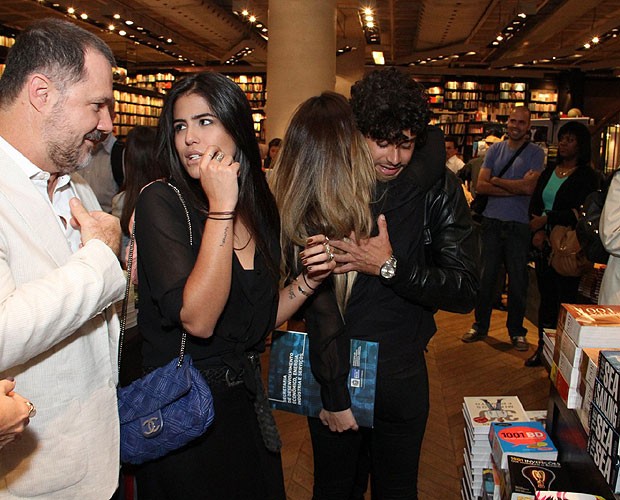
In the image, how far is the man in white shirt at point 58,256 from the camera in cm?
111

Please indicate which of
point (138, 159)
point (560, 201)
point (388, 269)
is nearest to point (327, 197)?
point (388, 269)

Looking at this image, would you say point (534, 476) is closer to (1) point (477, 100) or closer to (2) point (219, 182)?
(2) point (219, 182)

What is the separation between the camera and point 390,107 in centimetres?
163

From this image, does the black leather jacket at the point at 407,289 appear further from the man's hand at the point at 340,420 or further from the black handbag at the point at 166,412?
the black handbag at the point at 166,412

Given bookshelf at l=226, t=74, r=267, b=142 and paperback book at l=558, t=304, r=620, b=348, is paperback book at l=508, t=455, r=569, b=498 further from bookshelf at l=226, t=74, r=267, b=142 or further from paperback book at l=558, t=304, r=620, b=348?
bookshelf at l=226, t=74, r=267, b=142

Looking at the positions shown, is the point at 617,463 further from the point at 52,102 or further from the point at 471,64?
the point at 471,64

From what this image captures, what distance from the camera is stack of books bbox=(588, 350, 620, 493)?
118cm

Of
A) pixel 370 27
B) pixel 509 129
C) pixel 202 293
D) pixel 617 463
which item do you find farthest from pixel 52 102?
pixel 370 27

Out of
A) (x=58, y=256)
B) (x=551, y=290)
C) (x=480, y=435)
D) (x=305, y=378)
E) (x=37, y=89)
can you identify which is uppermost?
(x=37, y=89)

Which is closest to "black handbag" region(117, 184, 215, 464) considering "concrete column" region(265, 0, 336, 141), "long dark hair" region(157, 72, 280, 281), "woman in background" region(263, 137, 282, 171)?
"long dark hair" region(157, 72, 280, 281)

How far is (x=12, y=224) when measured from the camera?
111cm

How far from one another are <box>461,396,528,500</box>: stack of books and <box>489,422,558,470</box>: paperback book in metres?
0.16

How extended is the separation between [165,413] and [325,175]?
2.42 ft

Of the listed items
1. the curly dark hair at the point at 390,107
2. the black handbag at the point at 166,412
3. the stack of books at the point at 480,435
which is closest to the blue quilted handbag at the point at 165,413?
the black handbag at the point at 166,412
